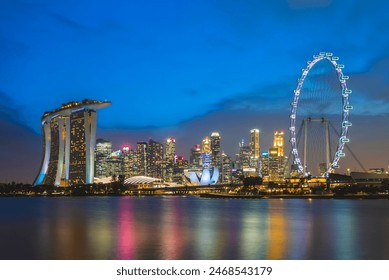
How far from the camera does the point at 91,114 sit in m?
130

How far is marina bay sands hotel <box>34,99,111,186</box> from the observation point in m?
132

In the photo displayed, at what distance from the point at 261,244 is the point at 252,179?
321 ft

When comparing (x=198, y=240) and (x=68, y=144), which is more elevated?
(x=68, y=144)

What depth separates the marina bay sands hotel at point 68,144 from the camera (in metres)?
132

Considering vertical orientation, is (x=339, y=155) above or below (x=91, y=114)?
below

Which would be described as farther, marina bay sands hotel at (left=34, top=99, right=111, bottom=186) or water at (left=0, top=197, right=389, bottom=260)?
marina bay sands hotel at (left=34, top=99, right=111, bottom=186)

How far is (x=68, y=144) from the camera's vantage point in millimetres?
140625

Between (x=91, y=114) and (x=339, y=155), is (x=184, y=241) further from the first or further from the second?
(x=91, y=114)

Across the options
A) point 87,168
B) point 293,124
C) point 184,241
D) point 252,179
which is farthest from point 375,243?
point 87,168

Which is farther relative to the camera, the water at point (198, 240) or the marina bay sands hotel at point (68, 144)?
the marina bay sands hotel at point (68, 144)

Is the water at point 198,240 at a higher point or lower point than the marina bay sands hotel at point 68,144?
lower

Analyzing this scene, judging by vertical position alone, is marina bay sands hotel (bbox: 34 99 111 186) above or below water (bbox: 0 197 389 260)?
above

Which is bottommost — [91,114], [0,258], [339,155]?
[0,258]

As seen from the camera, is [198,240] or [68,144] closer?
[198,240]
